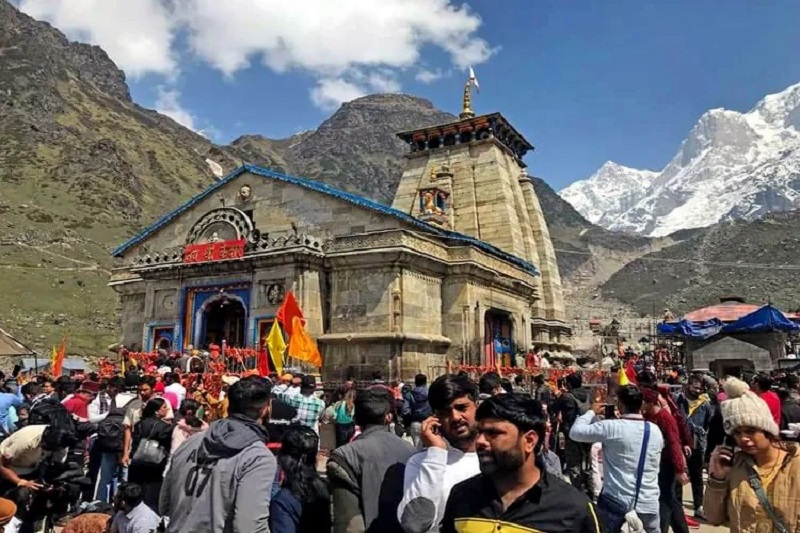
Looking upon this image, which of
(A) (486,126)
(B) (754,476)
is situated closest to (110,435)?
(B) (754,476)

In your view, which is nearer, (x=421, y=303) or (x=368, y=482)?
(x=368, y=482)

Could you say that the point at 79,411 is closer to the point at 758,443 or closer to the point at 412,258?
the point at 758,443

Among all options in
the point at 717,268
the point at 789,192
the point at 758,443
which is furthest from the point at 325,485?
the point at 789,192

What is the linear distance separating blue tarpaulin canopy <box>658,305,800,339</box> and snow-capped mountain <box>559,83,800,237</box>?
129 meters

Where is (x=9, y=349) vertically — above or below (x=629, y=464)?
above

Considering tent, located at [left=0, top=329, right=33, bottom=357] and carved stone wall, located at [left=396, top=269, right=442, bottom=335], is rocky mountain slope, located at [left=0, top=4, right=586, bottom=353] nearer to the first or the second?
tent, located at [left=0, top=329, right=33, bottom=357]

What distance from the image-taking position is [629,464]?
15.9 feet

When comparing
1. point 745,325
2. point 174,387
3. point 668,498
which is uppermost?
point 745,325

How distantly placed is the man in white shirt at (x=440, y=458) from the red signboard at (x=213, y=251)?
17987mm

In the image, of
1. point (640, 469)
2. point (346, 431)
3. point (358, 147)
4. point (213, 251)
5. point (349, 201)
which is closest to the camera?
point (640, 469)

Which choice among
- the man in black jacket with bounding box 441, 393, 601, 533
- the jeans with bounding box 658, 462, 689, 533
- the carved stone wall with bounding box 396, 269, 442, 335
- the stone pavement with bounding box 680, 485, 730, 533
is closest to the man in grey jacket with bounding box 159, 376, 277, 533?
the man in black jacket with bounding box 441, 393, 601, 533

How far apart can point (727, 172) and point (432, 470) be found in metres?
194

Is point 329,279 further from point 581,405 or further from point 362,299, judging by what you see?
point 581,405

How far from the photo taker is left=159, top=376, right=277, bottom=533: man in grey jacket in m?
3.54
